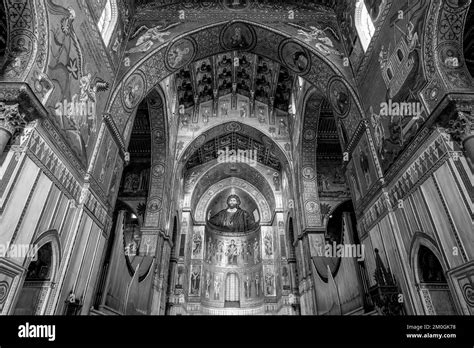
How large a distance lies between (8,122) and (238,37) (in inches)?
333

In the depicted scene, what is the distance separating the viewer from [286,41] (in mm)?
10008

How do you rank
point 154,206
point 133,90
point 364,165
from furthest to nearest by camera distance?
point 154,206
point 133,90
point 364,165

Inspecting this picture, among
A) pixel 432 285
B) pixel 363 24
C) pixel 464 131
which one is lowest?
pixel 432 285

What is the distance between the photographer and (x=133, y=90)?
29.6ft

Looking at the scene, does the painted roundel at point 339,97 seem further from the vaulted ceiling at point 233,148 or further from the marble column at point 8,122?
the vaulted ceiling at point 233,148

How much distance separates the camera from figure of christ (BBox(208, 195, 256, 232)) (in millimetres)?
24917

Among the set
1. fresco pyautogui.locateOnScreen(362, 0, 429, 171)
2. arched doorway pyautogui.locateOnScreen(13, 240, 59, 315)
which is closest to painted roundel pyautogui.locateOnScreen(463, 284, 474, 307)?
fresco pyautogui.locateOnScreen(362, 0, 429, 171)

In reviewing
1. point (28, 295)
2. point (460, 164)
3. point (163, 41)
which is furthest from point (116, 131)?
point (460, 164)

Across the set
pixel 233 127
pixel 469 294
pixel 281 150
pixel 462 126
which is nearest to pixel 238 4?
pixel 233 127

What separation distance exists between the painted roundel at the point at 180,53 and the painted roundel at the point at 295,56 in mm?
3284

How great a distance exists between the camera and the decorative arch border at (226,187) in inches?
845

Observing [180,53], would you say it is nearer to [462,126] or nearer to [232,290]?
[462,126]

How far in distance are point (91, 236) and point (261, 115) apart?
12833 mm

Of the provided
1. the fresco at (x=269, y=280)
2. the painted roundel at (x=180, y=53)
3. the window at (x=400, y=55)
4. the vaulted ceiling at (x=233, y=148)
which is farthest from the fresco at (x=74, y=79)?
the fresco at (x=269, y=280)
